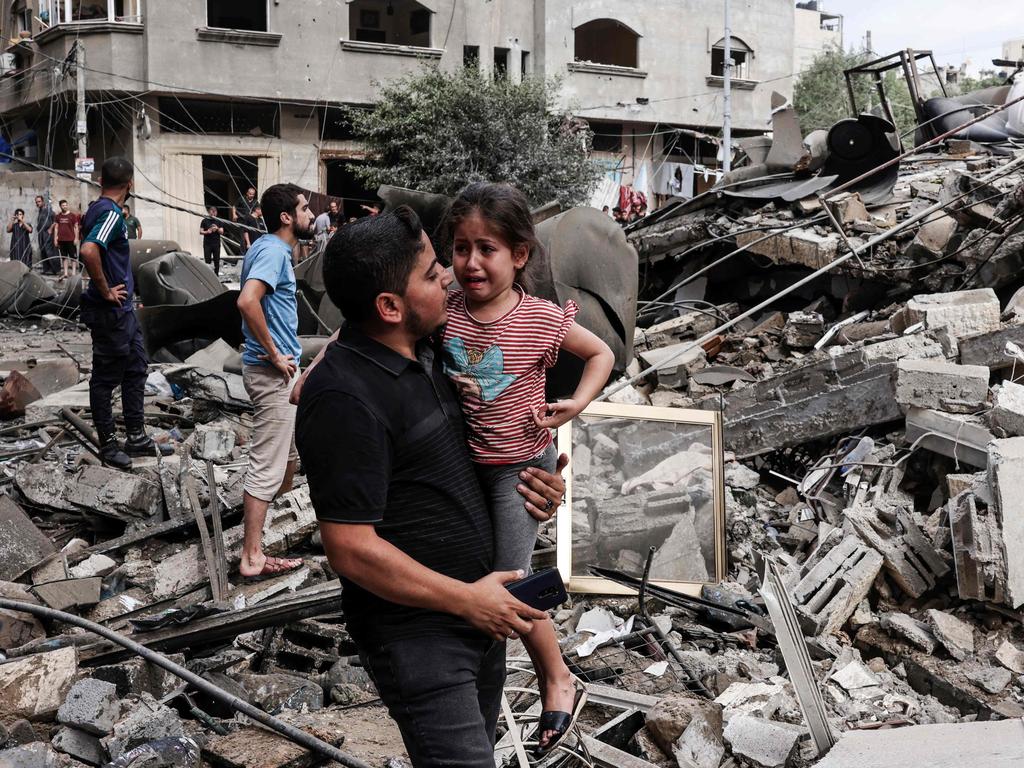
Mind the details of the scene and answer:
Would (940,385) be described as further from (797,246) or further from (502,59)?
(502,59)

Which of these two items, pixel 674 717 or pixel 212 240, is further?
pixel 212 240

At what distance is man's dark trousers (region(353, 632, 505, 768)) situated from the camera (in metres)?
1.90

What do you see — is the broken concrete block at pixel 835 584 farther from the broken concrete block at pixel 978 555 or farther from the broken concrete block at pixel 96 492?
the broken concrete block at pixel 96 492

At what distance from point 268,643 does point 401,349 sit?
2535 mm

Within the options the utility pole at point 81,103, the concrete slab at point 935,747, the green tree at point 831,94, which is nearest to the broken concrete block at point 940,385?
the concrete slab at point 935,747

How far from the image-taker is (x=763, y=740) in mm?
3305

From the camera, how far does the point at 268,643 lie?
4125 millimetres

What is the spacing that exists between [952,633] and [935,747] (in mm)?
1484

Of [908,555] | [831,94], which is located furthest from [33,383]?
[831,94]

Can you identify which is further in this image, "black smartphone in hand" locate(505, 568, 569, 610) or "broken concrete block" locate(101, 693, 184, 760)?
"broken concrete block" locate(101, 693, 184, 760)

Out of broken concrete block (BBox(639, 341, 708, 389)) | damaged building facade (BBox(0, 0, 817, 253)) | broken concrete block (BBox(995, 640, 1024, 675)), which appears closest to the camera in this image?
broken concrete block (BBox(995, 640, 1024, 675))

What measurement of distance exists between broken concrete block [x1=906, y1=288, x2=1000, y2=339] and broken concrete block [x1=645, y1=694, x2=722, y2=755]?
4412mm

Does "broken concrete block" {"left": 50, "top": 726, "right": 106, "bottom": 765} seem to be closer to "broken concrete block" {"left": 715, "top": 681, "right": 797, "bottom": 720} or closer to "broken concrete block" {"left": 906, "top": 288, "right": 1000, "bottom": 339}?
"broken concrete block" {"left": 715, "top": 681, "right": 797, "bottom": 720}

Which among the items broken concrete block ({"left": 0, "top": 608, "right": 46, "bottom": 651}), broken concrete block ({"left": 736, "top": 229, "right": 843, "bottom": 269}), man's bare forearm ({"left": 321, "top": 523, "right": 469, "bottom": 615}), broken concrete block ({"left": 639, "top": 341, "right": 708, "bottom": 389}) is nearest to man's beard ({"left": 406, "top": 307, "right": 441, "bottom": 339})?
man's bare forearm ({"left": 321, "top": 523, "right": 469, "bottom": 615})
